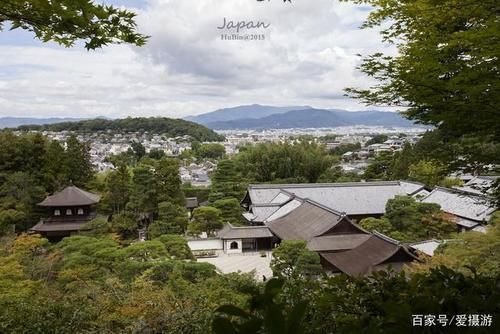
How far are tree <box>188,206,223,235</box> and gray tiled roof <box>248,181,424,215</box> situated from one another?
4.48 meters

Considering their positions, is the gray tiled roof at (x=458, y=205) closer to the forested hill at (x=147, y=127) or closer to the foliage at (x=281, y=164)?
the foliage at (x=281, y=164)

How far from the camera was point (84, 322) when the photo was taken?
3.72 meters

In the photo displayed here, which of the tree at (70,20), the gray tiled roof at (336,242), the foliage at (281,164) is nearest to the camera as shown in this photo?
the tree at (70,20)

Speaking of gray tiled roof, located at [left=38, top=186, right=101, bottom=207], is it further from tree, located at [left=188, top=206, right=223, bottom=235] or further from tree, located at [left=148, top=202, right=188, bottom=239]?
tree, located at [left=188, top=206, right=223, bottom=235]

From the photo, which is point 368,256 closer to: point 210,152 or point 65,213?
point 65,213

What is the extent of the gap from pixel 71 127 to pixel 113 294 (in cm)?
9128

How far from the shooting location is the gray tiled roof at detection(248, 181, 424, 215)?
20.3 metres

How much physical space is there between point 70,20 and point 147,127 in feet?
316

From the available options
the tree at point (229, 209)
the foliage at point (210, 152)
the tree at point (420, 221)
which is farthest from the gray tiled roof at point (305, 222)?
the foliage at point (210, 152)

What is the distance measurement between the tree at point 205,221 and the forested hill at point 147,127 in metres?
66.6

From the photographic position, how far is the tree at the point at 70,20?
6.25ft

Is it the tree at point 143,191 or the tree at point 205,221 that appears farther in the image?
the tree at point 205,221

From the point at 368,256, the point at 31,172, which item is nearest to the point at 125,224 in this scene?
the point at 31,172

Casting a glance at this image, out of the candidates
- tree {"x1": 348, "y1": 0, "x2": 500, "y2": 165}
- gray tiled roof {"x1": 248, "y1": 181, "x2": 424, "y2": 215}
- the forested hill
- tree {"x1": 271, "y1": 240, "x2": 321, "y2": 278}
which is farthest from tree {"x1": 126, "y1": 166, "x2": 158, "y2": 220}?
the forested hill
